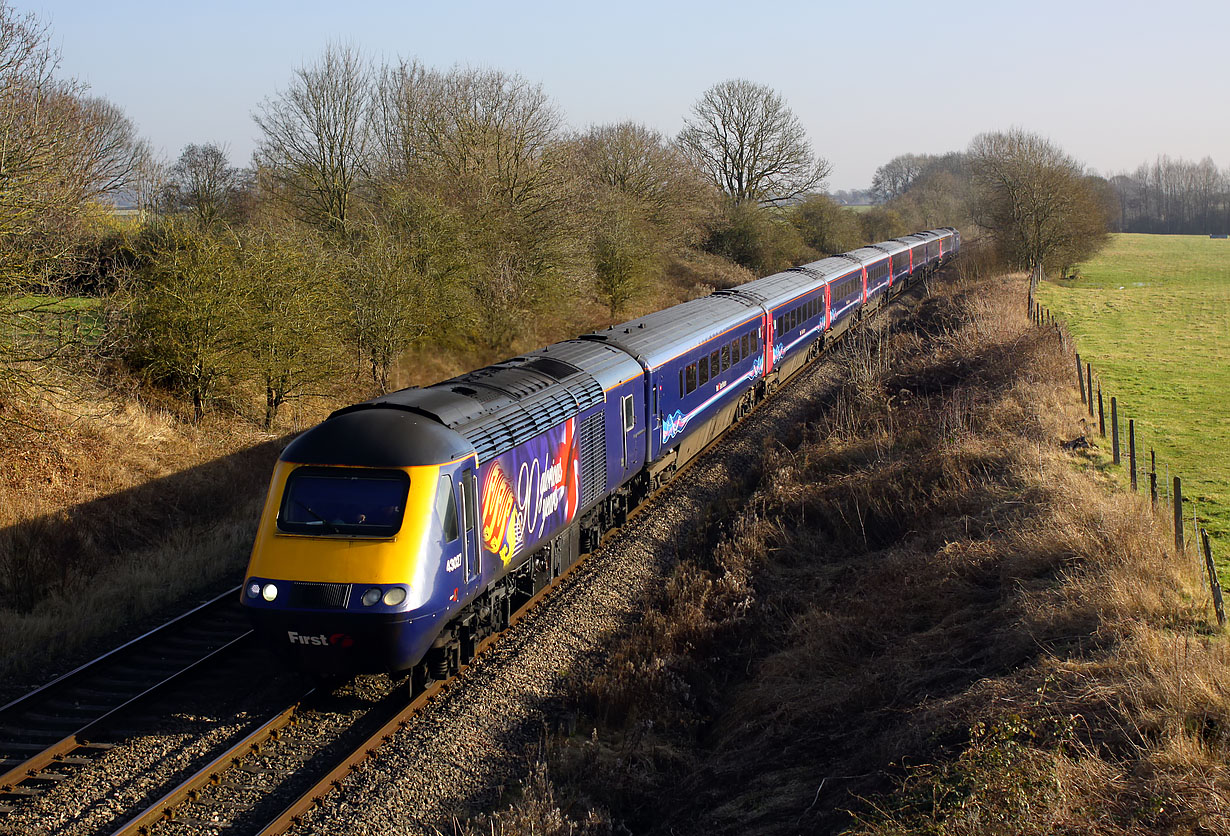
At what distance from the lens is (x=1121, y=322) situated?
1460 inches

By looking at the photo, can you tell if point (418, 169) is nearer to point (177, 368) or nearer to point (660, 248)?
point (177, 368)

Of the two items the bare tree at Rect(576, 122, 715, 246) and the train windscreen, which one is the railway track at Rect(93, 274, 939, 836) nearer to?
the train windscreen

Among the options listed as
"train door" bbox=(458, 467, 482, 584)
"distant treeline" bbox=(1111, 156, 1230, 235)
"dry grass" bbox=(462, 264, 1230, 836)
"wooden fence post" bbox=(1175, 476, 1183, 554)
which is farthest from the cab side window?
"distant treeline" bbox=(1111, 156, 1230, 235)

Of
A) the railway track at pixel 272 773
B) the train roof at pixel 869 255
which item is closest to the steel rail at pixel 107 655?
the railway track at pixel 272 773

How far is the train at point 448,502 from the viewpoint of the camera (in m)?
7.94

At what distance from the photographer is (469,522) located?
8812mm

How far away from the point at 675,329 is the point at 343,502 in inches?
380

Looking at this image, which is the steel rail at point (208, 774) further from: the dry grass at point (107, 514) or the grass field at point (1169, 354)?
the grass field at point (1169, 354)

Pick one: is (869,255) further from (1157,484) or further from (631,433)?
(631,433)

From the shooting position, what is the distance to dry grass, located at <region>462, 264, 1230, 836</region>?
5.61 meters

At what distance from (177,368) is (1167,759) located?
60.1 ft

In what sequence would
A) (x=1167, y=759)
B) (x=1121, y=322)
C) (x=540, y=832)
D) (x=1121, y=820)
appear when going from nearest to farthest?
(x=1121, y=820), (x=1167, y=759), (x=540, y=832), (x=1121, y=322)

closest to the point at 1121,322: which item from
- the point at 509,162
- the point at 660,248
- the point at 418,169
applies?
the point at 660,248

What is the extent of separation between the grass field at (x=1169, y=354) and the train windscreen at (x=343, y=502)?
958 centimetres
